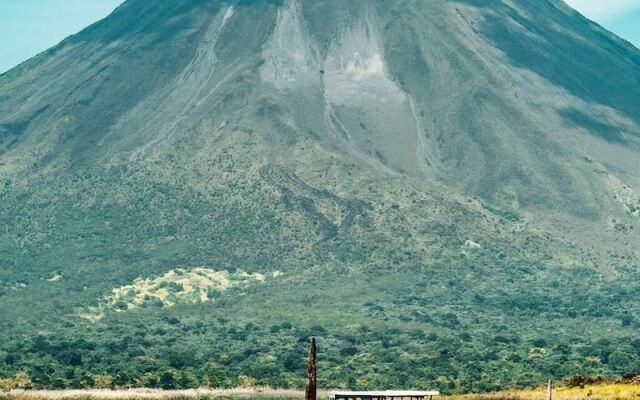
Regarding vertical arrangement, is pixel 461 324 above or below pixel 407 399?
below

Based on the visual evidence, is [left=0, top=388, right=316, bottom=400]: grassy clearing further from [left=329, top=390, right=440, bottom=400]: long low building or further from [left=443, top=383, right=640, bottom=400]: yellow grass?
[left=329, top=390, right=440, bottom=400]: long low building

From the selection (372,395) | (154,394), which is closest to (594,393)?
(372,395)

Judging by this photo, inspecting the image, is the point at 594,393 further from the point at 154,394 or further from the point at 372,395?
the point at 154,394

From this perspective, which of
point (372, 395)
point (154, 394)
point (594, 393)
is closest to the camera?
point (372, 395)

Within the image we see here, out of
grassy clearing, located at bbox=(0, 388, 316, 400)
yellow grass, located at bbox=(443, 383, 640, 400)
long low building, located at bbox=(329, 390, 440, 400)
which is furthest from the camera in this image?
grassy clearing, located at bbox=(0, 388, 316, 400)

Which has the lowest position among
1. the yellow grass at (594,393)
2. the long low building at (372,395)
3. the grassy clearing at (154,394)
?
the grassy clearing at (154,394)

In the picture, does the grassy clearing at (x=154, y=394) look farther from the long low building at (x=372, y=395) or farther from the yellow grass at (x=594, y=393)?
the long low building at (x=372, y=395)

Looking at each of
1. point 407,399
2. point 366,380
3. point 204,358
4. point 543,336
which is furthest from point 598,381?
point 543,336

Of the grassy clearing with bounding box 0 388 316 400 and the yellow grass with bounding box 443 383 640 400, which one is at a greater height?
the yellow grass with bounding box 443 383 640 400

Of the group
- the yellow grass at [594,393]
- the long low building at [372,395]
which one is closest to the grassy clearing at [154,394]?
the yellow grass at [594,393]

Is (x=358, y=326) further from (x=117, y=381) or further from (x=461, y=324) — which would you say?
(x=117, y=381)

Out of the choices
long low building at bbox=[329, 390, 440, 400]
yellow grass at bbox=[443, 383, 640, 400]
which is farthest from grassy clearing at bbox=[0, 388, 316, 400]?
long low building at bbox=[329, 390, 440, 400]
